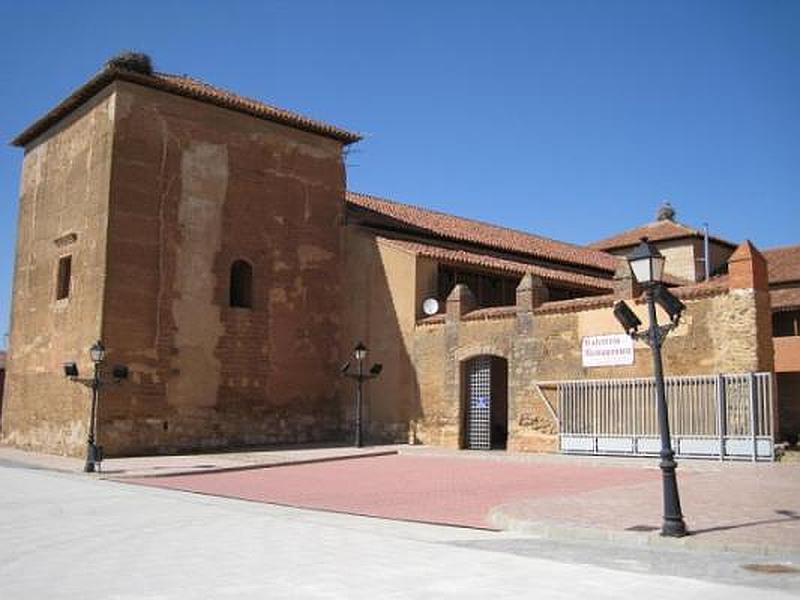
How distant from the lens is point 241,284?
25.6m

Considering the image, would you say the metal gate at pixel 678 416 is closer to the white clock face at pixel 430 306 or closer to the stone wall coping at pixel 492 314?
the stone wall coping at pixel 492 314

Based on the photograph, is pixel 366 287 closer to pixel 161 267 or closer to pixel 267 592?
pixel 161 267

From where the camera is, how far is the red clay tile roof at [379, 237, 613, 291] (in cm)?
2567

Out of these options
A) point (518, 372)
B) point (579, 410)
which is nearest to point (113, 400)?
point (518, 372)

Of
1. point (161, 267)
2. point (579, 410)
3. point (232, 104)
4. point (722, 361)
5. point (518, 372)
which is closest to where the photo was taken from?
point (722, 361)


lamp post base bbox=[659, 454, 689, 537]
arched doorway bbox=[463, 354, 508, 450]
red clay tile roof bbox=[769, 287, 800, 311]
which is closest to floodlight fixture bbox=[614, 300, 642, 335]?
lamp post base bbox=[659, 454, 689, 537]

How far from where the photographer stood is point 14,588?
6324 mm

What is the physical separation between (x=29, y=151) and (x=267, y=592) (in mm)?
26359

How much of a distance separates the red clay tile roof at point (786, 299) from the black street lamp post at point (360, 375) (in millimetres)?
16148

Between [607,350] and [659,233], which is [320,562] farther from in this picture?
[659,233]

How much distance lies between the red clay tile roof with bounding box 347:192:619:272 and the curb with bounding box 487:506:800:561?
2037cm

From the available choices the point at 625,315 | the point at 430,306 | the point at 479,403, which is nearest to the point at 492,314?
the point at 479,403

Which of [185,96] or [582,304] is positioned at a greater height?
[185,96]

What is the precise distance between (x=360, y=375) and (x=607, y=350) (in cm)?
785
